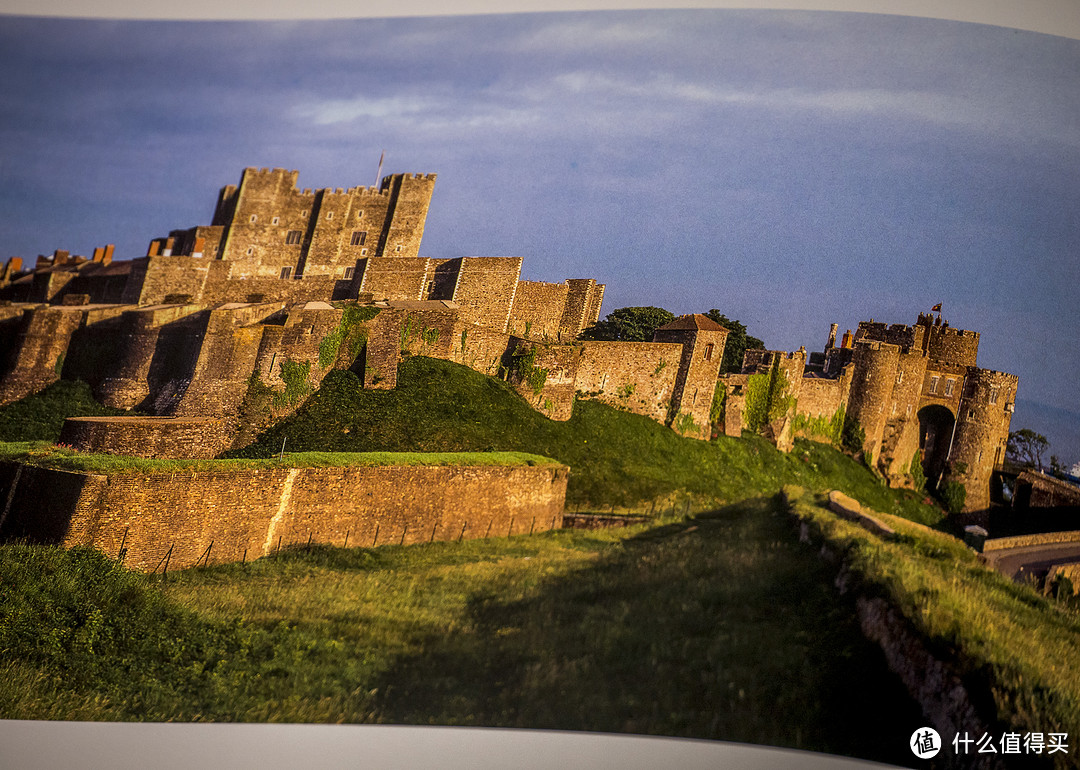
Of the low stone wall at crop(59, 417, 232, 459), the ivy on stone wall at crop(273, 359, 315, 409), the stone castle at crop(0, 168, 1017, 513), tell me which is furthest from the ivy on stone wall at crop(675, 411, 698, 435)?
the low stone wall at crop(59, 417, 232, 459)

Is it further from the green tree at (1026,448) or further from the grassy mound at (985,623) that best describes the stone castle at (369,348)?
the grassy mound at (985,623)

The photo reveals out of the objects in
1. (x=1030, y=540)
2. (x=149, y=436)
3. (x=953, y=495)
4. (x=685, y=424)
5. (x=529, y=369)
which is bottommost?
(x=149, y=436)

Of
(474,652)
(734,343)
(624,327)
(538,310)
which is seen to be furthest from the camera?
(624,327)

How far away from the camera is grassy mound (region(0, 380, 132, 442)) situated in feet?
21.6

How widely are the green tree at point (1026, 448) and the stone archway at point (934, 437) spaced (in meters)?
0.74

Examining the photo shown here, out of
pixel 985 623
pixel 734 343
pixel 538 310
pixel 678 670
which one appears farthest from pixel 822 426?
pixel 538 310

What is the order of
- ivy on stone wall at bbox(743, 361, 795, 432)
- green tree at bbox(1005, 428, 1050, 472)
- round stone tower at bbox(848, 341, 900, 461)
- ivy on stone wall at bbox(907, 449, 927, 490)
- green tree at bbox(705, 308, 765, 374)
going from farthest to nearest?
ivy on stone wall at bbox(743, 361, 795, 432)
green tree at bbox(705, 308, 765, 374)
ivy on stone wall at bbox(907, 449, 927, 490)
round stone tower at bbox(848, 341, 900, 461)
green tree at bbox(1005, 428, 1050, 472)

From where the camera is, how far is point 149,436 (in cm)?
692

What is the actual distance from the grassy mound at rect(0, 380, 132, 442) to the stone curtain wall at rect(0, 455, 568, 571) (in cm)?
101

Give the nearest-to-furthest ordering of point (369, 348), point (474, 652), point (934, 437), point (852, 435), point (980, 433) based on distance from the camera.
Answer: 1. point (474, 652)
2. point (980, 433)
3. point (934, 437)
4. point (852, 435)
5. point (369, 348)

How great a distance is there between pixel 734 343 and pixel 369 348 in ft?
13.6

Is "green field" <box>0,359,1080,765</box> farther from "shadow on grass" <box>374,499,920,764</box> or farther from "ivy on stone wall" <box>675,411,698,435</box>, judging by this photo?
"ivy on stone wall" <box>675,411,698,435</box>

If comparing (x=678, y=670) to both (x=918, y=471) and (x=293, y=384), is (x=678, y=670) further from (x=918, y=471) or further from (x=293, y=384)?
(x=293, y=384)

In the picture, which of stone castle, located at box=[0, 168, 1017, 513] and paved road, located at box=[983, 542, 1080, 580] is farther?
stone castle, located at box=[0, 168, 1017, 513]
